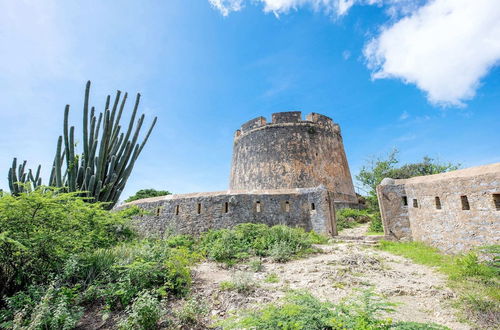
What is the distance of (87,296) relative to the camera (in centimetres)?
462

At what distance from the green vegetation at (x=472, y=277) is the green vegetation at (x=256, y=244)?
9.57ft

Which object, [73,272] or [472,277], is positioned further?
[472,277]

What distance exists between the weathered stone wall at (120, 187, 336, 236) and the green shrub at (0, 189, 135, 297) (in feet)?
17.0

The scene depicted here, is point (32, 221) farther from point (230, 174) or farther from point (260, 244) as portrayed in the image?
point (230, 174)

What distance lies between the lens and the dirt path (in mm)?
4070

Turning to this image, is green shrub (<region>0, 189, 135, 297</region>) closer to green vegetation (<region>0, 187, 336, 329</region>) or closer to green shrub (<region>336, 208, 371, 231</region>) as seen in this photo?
green vegetation (<region>0, 187, 336, 329</region>)

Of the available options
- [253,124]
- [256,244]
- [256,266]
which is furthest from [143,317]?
[253,124]

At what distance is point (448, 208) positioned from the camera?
23.4 feet

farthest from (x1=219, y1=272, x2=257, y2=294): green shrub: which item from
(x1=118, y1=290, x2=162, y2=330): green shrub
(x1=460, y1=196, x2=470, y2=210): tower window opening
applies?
(x1=460, y1=196, x2=470, y2=210): tower window opening

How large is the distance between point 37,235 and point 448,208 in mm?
10206

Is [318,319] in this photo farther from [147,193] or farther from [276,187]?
[147,193]

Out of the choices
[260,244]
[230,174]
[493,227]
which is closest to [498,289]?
[493,227]

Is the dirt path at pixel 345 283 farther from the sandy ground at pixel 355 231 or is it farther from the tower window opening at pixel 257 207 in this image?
the tower window opening at pixel 257 207

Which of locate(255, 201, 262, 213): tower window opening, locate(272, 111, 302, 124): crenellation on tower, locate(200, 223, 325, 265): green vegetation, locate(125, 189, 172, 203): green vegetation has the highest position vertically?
locate(272, 111, 302, 124): crenellation on tower
